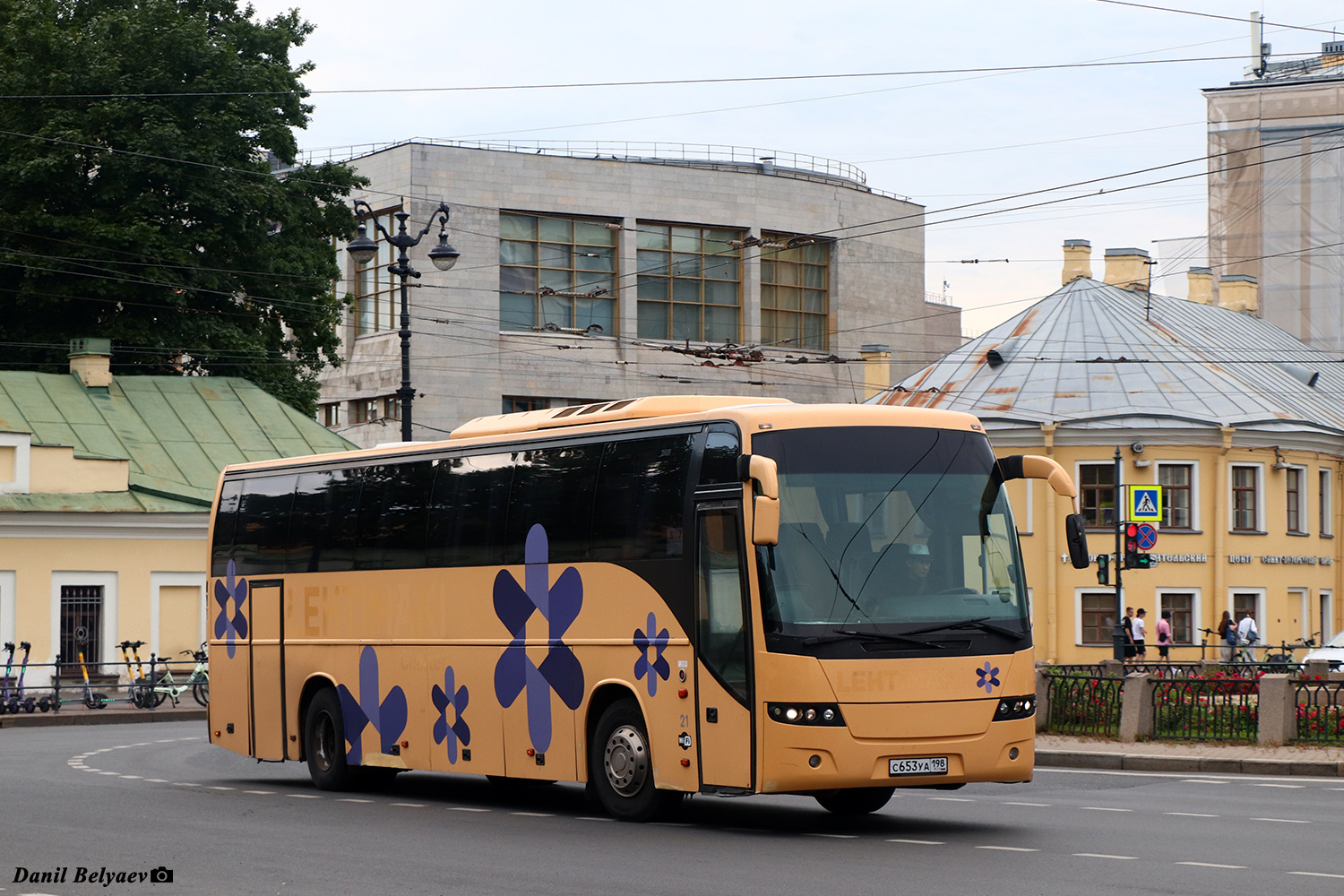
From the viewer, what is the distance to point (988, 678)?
13.5m

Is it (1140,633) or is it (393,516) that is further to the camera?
(1140,633)

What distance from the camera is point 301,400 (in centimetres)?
5072

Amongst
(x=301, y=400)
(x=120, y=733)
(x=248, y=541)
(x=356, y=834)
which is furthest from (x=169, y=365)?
(x=356, y=834)

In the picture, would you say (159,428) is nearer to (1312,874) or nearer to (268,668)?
(268,668)

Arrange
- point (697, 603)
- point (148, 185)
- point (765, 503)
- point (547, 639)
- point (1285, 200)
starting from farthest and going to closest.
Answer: point (1285, 200) < point (148, 185) < point (547, 639) < point (697, 603) < point (765, 503)

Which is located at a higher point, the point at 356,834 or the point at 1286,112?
the point at 1286,112

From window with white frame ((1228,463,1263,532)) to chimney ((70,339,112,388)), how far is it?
92.1 feet

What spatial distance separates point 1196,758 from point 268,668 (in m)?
10.2

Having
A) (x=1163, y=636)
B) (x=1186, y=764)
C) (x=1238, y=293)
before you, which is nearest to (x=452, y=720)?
(x=1186, y=764)

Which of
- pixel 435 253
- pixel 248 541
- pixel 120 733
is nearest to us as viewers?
pixel 248 541

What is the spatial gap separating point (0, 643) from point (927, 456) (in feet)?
91.1

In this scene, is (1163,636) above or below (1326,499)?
below

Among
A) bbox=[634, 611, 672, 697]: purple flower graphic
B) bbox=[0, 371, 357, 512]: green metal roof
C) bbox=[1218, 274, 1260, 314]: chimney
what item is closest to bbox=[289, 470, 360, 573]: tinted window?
bbox=[634, 611, 672, 697]: purple flower graphic

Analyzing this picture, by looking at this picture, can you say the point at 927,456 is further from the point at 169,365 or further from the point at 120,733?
the point at 169,365
